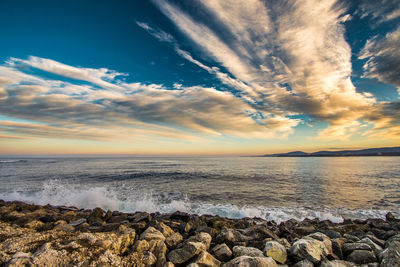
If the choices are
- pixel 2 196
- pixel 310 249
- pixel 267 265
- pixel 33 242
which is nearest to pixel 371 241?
pixel 310 249

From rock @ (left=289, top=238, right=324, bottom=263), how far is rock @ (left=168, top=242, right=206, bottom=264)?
2342 millimetres

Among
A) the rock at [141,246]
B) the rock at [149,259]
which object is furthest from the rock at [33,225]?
the rock at [149,259]

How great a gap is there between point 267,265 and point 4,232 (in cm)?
670

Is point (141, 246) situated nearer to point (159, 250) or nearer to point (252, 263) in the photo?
point (159, 250)

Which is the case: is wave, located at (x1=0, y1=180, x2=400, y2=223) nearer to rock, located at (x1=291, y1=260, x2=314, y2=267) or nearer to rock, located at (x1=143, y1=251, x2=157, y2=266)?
rock, located at (x1=291, y1=260, x2=314, y2=267)

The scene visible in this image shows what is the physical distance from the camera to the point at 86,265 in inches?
142

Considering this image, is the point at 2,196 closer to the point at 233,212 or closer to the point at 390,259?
the point at 233,212

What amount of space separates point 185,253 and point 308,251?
302 centimetres

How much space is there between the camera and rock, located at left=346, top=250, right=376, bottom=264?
4.71 metres

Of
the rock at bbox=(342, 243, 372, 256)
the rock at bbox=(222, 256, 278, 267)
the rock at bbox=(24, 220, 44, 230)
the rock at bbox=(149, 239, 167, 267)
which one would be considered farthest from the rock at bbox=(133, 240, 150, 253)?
the rock at bbox=(342, 243, 372, 256)

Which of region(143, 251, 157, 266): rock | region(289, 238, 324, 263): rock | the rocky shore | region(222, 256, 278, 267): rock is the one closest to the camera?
the rocky shore

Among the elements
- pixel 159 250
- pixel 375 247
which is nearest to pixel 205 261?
pixel 159 250

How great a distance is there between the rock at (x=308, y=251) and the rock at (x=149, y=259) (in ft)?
11.2

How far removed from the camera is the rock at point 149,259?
4.09m
